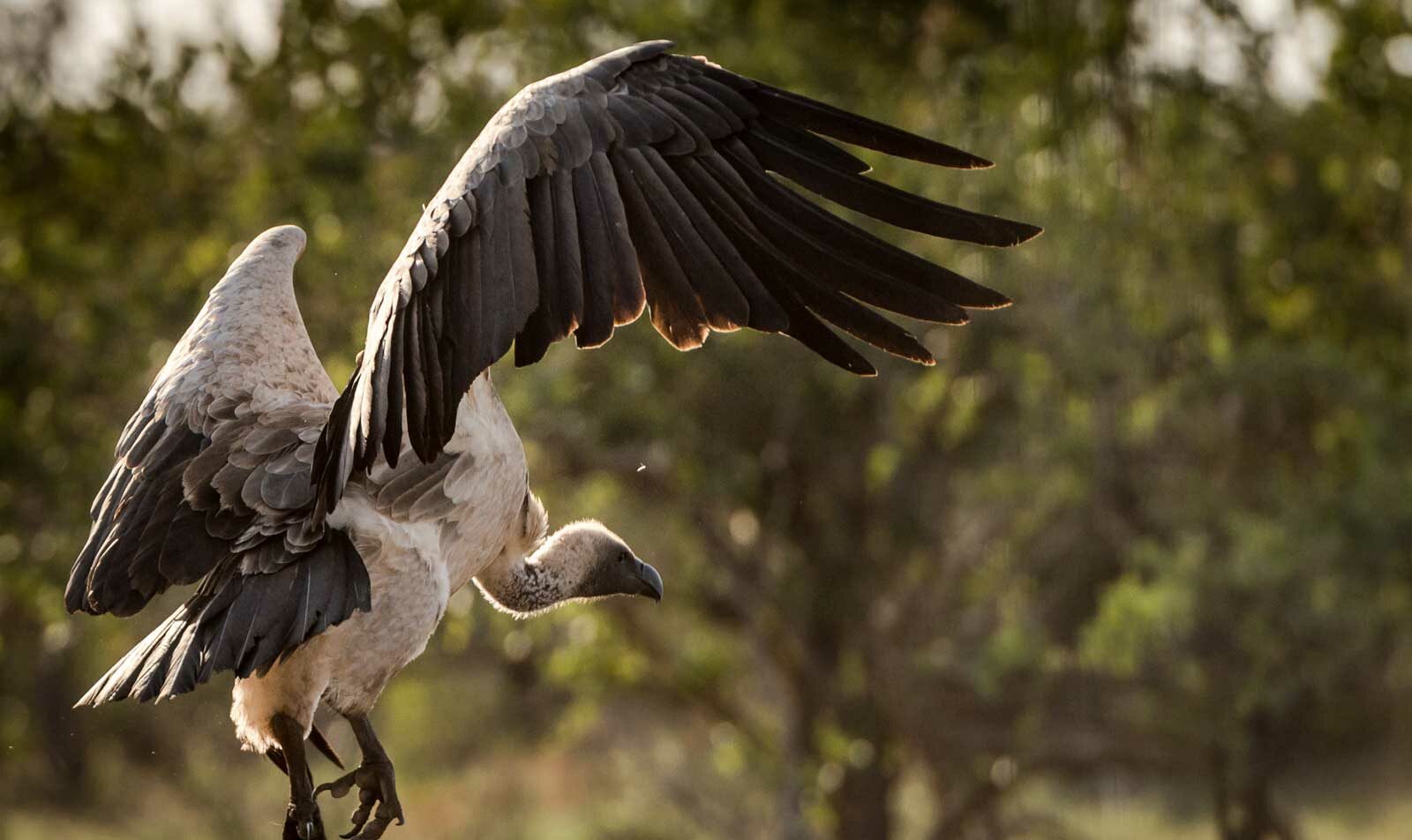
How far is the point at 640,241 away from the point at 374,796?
1.37 metres

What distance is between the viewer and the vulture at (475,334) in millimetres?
3504

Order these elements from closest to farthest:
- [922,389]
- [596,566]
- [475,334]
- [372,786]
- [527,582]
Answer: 1. [475,334]
2. [372,786]
3. [527,582]
4. [596,566]
5. [922,389]

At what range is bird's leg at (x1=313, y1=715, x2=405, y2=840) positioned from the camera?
157 inches

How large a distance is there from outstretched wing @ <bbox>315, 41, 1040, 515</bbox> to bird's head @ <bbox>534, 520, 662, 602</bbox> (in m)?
1.08

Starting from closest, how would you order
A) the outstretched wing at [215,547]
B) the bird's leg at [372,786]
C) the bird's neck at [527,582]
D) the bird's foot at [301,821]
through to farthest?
the outstretched wing at [215,547], the bird's foot at [301,821], the bird's leg at [372,786], the bird's neck at [527,582]

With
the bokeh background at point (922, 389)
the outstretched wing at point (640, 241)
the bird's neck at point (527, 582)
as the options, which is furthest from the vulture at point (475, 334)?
the bokeh background at point (922, 389)

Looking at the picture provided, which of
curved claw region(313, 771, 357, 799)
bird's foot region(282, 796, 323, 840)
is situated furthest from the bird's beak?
bird's foot region(282, 796, 323, 840)

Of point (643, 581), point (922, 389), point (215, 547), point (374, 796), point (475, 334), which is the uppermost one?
point (475, 334)

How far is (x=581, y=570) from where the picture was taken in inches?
184

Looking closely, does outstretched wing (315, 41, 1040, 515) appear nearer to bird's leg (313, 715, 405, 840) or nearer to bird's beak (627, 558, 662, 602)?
bird's leg (313, 715, 405, 840)

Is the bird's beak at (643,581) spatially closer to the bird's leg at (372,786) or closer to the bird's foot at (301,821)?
the bird's leg at (372,786)

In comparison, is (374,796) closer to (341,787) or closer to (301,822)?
(341,787)

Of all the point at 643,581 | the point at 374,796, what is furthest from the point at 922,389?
the point at 374,796

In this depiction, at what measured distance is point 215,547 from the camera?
3932 mm
